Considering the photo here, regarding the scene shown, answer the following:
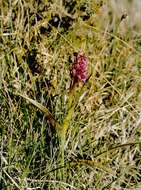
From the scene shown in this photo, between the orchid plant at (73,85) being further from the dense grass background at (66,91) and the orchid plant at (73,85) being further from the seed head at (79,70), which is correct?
the dense grass background at (66,91)

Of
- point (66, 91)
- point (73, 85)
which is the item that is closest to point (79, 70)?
point (73, 85)

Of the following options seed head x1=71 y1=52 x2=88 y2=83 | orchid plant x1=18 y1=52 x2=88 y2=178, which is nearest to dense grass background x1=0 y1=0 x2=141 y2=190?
orchid plant x1=18 y1=52 x2=88 y2=178

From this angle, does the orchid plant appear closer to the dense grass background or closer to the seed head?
the seed head

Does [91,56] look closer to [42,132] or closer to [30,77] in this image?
[30,77]

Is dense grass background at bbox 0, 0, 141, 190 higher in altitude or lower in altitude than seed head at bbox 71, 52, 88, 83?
lower

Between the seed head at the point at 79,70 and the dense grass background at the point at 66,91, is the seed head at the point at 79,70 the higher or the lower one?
the higher one

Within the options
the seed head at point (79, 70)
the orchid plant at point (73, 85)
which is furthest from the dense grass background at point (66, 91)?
the seed head at point (79, 70)

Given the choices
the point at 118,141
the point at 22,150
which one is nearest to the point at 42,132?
the point at 22,150

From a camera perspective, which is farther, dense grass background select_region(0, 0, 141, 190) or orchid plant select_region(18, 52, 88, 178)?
dense grass background select_region(0, 0, 141, 190)
